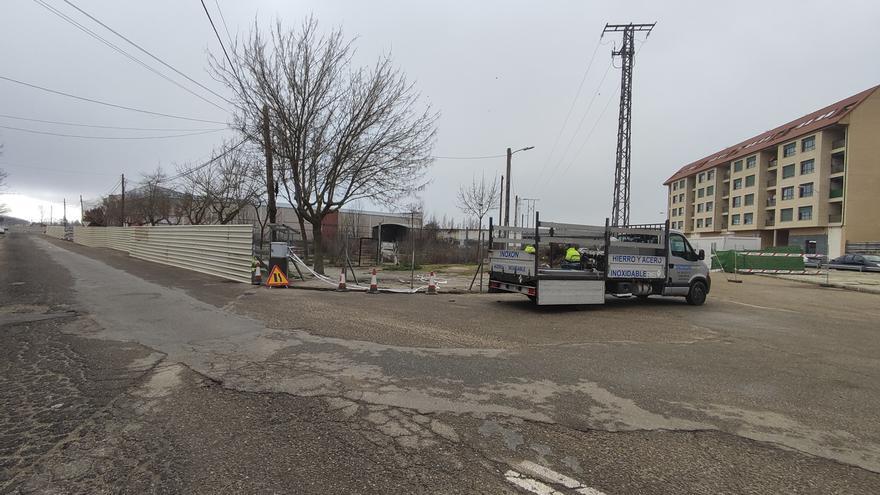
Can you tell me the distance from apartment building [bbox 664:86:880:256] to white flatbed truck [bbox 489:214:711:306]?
53.6 m

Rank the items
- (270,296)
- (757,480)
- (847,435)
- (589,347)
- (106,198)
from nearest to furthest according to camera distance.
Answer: (757,480) → (847,435) → (589,347) → (270,296) → (106,198)

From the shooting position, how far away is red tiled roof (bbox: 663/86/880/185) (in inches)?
2087

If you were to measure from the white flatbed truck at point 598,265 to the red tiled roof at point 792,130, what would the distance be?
56.1 metres

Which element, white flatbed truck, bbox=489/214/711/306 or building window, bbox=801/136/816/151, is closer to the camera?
white flatbed truck, bbox=489/214/711/306

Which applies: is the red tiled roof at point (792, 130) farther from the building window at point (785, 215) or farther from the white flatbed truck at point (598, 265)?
the white flatbed truck at point (598, 265)

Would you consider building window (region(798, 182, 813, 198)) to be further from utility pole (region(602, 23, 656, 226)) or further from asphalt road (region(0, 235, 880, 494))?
asphalt road (region(0, 235, 880, 494))

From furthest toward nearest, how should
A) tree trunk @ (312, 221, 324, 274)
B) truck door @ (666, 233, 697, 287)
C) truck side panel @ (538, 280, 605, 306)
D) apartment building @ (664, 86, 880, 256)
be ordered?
apartment building @ (664, 86, 880, 256) → tree trunk @ (312, 221, 324, 274) → truck door @ (666, 233, 697, 287) → truck side panel @ (538, 280, 605, 306)

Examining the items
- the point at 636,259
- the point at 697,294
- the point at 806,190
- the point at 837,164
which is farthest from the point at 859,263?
the point at 636,259

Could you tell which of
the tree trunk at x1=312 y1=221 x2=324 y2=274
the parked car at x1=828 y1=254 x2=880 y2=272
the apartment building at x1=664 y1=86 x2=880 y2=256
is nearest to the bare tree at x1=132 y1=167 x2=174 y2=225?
the tree trunk at x1=312 y1=221 x2=324 y2=274

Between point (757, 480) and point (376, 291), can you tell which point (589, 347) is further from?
point (376, 291)

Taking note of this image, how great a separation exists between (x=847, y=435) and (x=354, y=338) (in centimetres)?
572

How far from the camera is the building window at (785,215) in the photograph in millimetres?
59653

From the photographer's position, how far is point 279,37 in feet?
53.6

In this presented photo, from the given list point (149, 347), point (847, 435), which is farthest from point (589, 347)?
point (149, 347)
